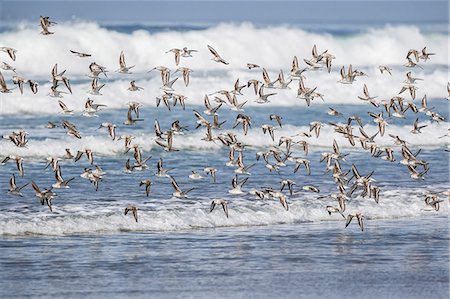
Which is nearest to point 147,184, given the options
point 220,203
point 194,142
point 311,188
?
point 220,203

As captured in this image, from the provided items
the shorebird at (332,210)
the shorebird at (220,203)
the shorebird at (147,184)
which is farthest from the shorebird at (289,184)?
the shorebird at (147,184)

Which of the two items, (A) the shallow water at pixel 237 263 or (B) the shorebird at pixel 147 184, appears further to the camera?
(B) the shorebird at pixel 147 184

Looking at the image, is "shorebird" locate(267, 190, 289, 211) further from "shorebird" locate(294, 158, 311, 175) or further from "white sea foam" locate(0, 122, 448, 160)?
"white sea foam" locate(0, 122, 448, 160)

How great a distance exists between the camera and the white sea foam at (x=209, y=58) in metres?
39.3

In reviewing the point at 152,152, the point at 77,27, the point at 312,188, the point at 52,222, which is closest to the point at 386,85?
the point at 77,27

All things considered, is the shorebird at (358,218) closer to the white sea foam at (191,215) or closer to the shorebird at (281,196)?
the white sea foam at (191,215)

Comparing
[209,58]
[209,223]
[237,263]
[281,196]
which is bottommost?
[237,263]

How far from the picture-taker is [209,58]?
52.4 meters

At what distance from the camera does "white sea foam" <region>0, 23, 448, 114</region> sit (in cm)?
3928

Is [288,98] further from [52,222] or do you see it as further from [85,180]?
[52,222]

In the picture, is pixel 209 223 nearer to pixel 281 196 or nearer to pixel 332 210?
pixel 281 196

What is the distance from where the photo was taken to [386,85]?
4641cm

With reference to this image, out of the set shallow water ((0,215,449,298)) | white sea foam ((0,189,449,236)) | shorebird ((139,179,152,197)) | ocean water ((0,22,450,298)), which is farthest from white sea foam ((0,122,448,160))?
shallow water ((0,215,449,298))

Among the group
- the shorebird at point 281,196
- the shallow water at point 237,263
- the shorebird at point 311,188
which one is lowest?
the shallow water at point 237,263
